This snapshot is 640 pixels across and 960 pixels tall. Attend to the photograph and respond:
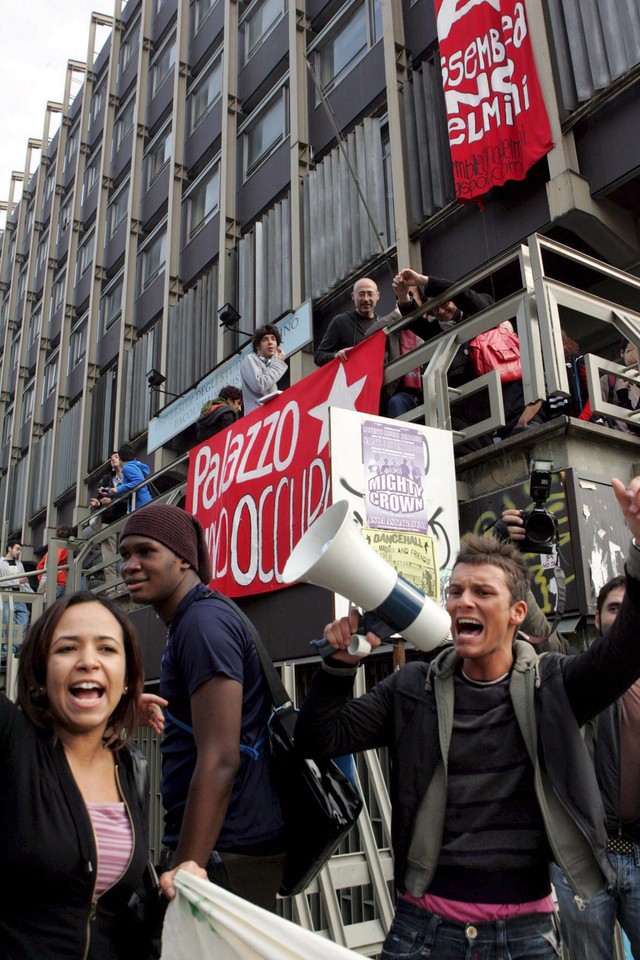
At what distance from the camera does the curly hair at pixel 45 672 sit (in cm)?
213

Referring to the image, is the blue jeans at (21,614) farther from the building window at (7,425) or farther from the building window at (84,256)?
the building window at (7,425)

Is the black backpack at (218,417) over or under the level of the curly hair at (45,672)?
over

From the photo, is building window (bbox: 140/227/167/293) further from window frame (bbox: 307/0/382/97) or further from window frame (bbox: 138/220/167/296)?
window frame (bbox: 307/0/382/97)

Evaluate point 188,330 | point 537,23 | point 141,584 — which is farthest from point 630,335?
point 188,330

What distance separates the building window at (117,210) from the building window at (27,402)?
7113 mm

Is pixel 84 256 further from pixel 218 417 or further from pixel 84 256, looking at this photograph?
pixel 218 417

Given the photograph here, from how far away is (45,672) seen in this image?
218 cm

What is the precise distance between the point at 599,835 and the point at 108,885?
122cm

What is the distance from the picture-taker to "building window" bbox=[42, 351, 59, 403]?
85.2 feet

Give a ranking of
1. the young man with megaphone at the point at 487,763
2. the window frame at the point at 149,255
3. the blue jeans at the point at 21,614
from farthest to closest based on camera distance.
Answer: the window frame at the point at 149,255 → the blue jeans at the point at 21,614 → the young man with megaphone at the point at 487,763

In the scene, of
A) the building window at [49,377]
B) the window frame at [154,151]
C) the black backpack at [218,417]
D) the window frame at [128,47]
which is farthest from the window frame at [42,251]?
the black backpack at [218,417]

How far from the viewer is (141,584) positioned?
276 centimetres

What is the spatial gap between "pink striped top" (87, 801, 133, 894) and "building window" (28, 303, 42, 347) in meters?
28.0

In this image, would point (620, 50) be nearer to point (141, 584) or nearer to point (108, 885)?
point (141, 584)
